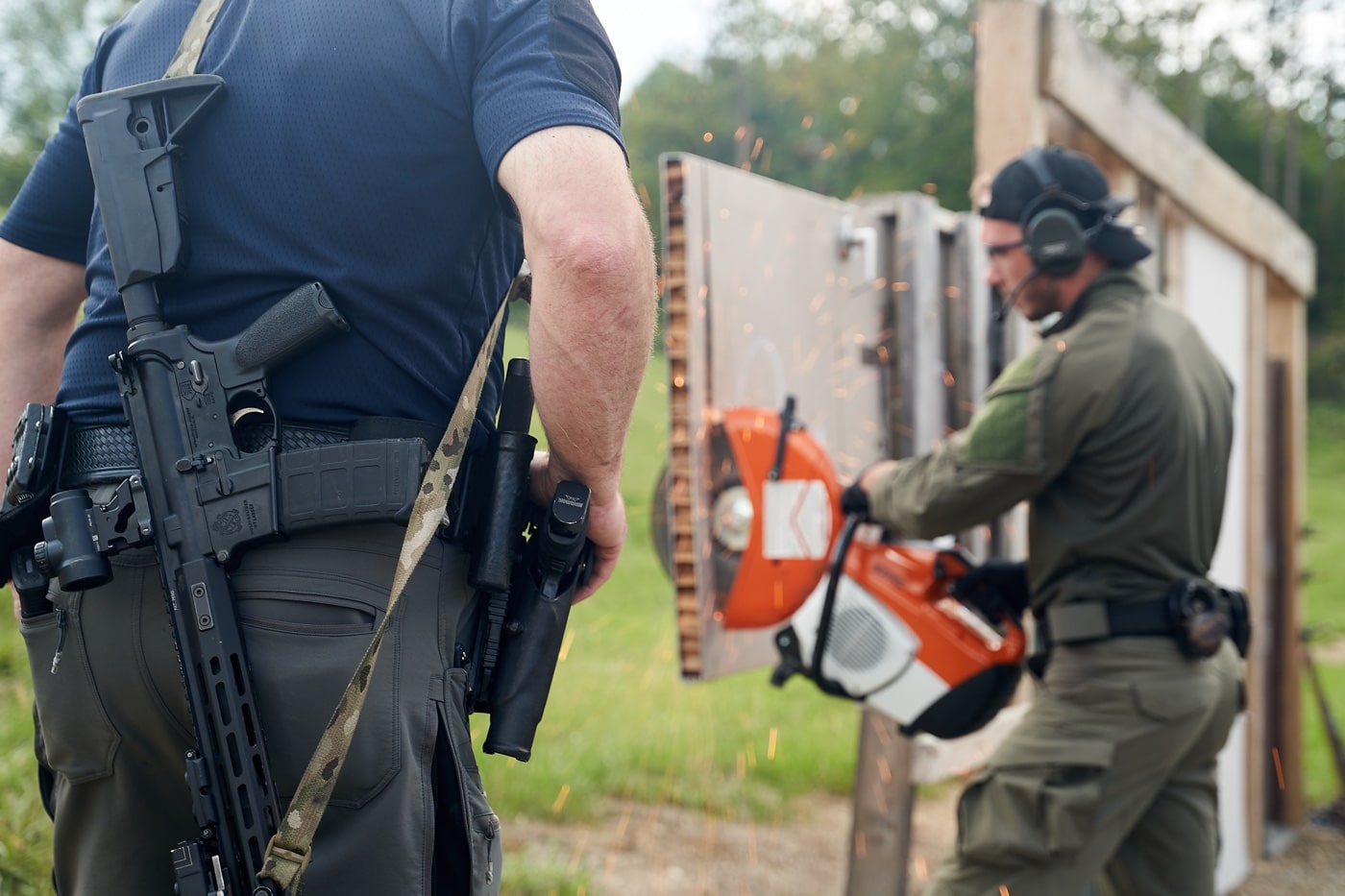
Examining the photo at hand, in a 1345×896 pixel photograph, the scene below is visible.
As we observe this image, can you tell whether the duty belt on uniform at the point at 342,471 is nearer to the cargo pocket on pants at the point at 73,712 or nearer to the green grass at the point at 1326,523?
the cargo pocket on pants at the point at 73,712

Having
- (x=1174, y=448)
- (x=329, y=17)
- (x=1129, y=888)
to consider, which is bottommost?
(x=1129, y=888)

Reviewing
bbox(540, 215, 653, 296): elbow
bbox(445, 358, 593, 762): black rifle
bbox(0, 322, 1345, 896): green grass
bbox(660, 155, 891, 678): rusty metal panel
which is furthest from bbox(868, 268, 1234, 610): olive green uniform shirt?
bbox(0, 322, 1345, 896): green grass

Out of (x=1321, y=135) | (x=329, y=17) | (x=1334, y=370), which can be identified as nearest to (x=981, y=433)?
(x=329, y=17)

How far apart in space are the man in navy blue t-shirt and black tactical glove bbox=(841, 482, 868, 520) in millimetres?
1321

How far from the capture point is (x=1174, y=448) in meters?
2.58

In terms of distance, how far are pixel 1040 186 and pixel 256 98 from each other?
6.44 feet

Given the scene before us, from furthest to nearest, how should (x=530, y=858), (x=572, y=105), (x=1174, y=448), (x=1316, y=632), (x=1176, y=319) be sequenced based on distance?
(x=1316, y=632) < (x=530, y=858) < (x=1176, y=319) < (x=1174, y=448) < (x=572, y=105)

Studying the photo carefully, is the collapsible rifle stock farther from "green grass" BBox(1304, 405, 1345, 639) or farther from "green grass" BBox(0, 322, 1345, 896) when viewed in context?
"green grass" BBox(1304, 405, 1345, 639)

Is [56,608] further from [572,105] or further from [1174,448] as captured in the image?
[1174,448]

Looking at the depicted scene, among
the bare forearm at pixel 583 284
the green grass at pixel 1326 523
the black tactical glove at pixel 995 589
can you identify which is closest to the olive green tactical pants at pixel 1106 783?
the black tactical glove at pixel 995 589

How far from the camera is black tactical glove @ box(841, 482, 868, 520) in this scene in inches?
108

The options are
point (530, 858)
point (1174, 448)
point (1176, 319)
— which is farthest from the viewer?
point (530, 858)

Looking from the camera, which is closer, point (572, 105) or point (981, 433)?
point (572, 105)

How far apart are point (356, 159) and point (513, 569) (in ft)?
1.84
